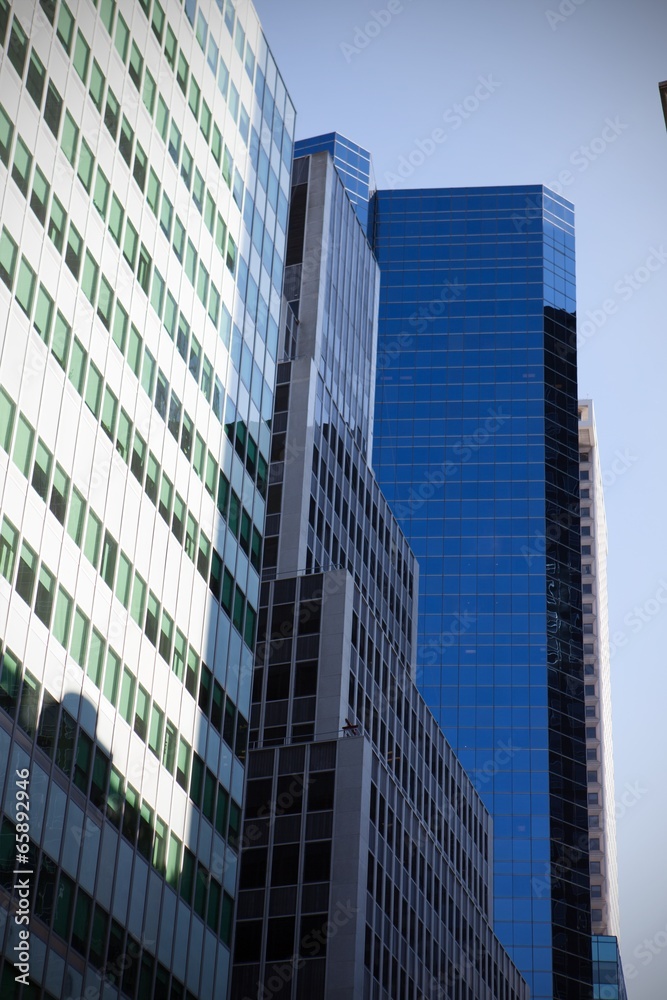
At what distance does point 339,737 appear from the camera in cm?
8875

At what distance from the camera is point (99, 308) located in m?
57.0

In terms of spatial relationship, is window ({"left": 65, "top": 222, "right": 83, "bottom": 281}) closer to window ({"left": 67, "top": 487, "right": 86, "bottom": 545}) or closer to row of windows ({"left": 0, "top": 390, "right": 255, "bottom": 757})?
row of windows ({"left": 0, "top": 390, "right": 255, "bottom": 757})

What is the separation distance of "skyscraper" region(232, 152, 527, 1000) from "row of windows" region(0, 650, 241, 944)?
1887cm

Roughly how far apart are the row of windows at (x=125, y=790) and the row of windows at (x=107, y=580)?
2490mm

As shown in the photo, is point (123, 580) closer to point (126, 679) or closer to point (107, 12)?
point (126, 679)

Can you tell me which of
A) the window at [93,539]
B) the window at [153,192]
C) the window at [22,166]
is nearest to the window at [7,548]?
the window at [93,539]

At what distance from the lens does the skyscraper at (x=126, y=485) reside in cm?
4953

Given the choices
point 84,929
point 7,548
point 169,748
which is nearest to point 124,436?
point 7,548

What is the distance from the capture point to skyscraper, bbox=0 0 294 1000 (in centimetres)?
4953

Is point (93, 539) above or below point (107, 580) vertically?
above

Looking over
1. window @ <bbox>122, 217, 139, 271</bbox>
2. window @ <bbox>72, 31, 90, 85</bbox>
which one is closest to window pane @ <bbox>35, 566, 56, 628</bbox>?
window @ <bbox>122, 217, 139, 271</bbox>

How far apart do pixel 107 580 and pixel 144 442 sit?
22.5 feet

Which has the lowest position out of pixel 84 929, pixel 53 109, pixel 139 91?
pixel 84 929

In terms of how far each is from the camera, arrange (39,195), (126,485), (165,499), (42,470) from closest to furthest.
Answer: (42,470), (39,195), (126,485), (165,499)
